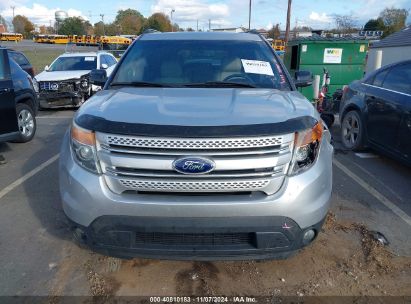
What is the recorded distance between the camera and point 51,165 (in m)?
5.75

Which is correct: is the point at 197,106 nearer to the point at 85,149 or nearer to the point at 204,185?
the point at 204,185

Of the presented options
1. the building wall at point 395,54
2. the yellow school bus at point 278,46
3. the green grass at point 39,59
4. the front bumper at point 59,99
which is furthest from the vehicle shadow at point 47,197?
the yellow school bus at point 278,46

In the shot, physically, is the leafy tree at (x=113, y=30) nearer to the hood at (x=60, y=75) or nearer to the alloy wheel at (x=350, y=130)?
the hood at (x=60, y=75)

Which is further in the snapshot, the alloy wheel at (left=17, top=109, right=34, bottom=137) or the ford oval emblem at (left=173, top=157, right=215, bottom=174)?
the alloy wheel at (left=17, top=109, right=34, bottom=137)

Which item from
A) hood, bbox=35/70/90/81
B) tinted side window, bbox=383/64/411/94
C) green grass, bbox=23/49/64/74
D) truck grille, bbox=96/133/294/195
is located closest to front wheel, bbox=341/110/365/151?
tinted side window, bbox=383/64/411/94

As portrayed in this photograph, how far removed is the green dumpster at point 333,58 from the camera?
10328 millimetres

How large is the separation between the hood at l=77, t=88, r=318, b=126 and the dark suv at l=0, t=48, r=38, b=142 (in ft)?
10.8

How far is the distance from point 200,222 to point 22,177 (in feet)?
12.4

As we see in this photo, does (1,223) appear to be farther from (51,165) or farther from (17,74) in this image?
(17,74)

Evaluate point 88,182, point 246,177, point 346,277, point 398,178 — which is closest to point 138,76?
point 88,182

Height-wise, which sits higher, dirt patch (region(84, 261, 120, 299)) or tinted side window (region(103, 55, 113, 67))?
tinted side window (region(103, 55, 113, 67))

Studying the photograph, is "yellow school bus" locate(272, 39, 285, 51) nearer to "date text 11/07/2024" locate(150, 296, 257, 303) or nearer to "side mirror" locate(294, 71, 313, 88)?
"side mirror" locate(294, 71, 313, 88)

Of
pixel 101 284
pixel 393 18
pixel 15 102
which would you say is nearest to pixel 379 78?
pixel 101 284

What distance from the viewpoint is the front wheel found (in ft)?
20.7
